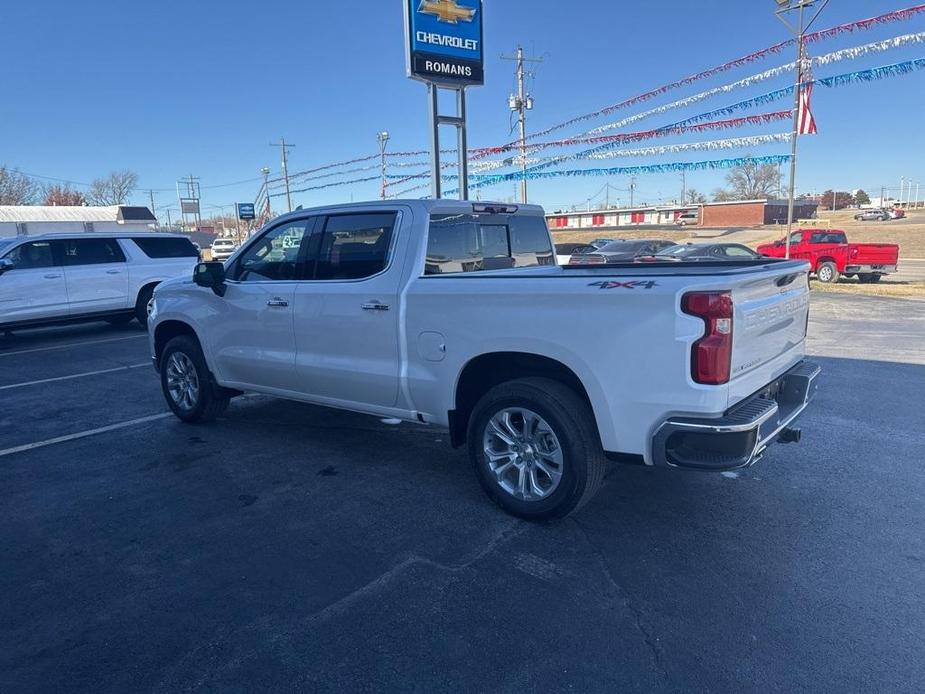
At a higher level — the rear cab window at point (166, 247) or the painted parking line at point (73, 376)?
the rear cab window at point (166, 247)

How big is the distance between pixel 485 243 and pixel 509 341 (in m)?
1.43

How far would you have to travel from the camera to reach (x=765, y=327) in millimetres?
3568

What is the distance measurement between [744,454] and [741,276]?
892 millimetres

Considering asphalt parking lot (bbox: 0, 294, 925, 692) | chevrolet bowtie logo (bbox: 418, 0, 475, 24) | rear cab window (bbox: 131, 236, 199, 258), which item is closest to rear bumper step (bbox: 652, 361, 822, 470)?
asphalt parking lot (bbox: 0, 294, 925, 692)

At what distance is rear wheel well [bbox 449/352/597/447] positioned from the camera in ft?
12.4

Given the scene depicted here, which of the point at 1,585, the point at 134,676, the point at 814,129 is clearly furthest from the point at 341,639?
the point at 814,129

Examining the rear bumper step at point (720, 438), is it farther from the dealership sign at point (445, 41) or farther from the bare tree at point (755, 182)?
the bare tree at point (755, 182)

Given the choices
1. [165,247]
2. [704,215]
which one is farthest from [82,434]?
[704,215]

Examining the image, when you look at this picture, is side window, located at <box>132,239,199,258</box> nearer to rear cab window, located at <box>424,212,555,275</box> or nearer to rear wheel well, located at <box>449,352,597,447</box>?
rear cab window, located at <box>424,212,555,275</box>

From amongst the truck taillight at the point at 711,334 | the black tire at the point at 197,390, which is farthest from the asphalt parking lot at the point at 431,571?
Answer: the truck taillight at the point at 711,334

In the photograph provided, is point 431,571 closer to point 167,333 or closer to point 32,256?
point 167,333

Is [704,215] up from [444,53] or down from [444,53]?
down

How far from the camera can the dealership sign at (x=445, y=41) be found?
11.9 metres

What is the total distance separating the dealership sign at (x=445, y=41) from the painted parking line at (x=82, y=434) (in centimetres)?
830
